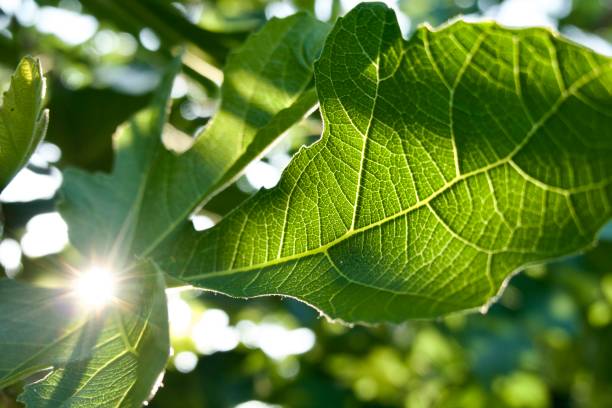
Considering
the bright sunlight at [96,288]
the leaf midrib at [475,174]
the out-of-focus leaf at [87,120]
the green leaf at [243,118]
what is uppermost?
the out-of-focus leaf at [87,120]

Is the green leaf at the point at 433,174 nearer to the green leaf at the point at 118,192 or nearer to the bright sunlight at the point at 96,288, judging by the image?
the bright sunlight at the point at 96,288

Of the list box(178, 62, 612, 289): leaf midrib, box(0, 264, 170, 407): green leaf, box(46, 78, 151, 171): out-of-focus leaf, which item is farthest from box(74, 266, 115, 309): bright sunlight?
box(46, 78, 151, 171): out-of-focus leaf

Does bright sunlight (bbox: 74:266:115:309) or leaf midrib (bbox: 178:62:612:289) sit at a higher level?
bright sunlight (bbox: 74:266:115:309)

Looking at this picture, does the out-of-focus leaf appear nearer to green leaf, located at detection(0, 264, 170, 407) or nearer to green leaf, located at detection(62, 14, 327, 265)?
green leaf, located at detection(62, 14, 327, 265)

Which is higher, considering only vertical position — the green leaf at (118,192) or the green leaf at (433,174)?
the green leaf at (118,192)

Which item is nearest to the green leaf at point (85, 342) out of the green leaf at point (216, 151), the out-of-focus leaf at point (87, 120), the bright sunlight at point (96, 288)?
the bright sunlight at point (96, 288)

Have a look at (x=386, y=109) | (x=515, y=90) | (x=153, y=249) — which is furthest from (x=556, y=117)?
(x=153, y=249)

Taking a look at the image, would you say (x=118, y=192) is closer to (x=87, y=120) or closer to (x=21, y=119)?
(x=21, y=119)
